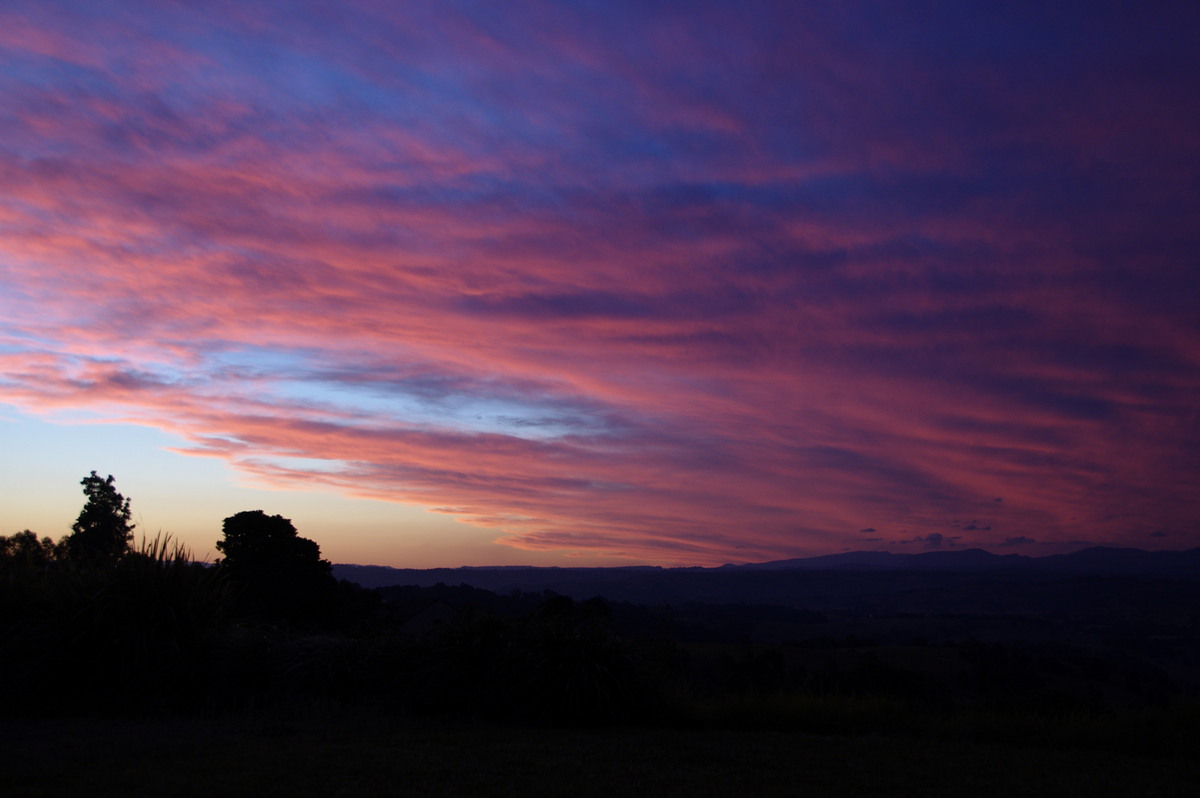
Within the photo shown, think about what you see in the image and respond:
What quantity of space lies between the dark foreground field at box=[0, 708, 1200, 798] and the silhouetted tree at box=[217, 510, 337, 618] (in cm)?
2334

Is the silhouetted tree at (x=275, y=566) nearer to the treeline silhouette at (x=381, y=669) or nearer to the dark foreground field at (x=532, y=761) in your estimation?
the treeline silhouette at (x=381, y=669)

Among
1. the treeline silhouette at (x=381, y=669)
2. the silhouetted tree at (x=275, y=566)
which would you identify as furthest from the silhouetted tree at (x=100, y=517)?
the treeline silhouette at (x=381, y=669)

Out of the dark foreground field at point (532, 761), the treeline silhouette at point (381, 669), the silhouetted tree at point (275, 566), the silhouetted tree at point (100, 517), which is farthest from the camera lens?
the silhouetted tree at point (100, 517)

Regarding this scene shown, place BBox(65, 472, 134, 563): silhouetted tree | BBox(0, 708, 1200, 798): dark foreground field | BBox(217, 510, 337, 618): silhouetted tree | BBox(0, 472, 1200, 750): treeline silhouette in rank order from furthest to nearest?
BBox(65, 472, 134, 563): silhouetted tree → BBox(217, 510, 337, 618): silhouetted tree → BBox(0, 472, 1200, 750): treeline silhouette → BBox(0, 708, 1200, 798): dark foreground field

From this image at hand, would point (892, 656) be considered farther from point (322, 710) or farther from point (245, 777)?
point (245, 777)

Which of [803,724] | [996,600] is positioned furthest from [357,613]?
[996,600]

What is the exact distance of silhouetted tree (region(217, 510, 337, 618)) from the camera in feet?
111

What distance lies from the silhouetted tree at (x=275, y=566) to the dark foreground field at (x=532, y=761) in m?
23.3

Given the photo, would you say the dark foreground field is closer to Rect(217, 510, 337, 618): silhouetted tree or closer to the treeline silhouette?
the treeline silhouette

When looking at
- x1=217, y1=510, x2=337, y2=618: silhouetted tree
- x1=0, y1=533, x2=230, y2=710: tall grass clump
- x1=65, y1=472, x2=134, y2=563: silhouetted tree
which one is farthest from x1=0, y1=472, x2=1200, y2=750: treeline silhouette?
x1=65, y1=472, x2=134, y2=563: silhouetted tree

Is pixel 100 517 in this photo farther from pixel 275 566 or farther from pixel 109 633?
pixel 109 633

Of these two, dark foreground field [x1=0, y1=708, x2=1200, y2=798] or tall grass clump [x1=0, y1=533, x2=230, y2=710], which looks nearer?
dark foreground field [x1=0, y1=708, x2=1200, y2=798]

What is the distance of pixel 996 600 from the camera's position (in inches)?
5595

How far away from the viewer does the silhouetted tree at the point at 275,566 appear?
33906 mm
